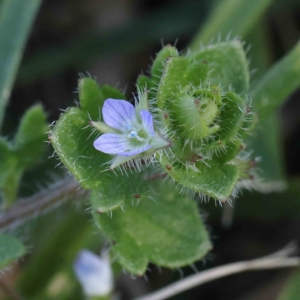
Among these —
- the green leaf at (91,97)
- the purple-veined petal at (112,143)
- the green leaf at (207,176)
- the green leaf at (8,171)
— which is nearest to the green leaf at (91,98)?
the green leaf at (91,97)

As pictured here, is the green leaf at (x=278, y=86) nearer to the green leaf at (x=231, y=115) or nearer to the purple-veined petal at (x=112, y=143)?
the green leaf at (x=231, y=115)

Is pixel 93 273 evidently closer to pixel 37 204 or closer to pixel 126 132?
pixel 37 204

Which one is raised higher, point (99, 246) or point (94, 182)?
point (94, 182)

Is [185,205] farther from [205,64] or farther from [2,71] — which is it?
[2,71]

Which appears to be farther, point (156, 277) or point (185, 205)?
point (156, 277)

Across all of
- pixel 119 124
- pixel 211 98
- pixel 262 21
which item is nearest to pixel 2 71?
pixel 119 124

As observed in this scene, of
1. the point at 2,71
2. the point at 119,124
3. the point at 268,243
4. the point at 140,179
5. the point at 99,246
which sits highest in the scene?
the point at 2,71
